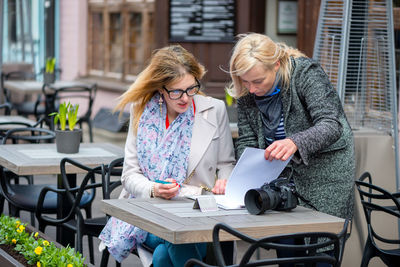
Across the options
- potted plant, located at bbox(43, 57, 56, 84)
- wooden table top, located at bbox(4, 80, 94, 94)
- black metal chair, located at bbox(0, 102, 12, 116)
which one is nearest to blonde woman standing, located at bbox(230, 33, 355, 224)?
black metal chair, located at bbox(0, 102, 12, 116)

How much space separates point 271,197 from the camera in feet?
9.86

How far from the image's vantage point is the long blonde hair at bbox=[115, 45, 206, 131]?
3555 millimetres

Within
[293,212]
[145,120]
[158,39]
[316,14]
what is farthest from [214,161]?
[158,39]

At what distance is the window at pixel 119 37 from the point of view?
11.6 m

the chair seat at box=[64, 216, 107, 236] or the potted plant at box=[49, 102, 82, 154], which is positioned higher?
the potted plant at box=[49, 102, 82, 154]

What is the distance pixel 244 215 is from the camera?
3.03 meters

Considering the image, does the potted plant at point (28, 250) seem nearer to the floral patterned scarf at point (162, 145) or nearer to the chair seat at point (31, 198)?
the floral patterned scarf at point (162, 145)

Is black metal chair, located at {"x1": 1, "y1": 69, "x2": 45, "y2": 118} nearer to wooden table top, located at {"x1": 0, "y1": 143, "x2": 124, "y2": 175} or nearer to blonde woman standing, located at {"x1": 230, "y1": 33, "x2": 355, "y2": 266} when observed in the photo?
wooden table top, located at {"x1": 0, "y1": 143, "x2": 124, "y2": 175}

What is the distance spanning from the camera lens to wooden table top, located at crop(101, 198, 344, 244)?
0.03 m

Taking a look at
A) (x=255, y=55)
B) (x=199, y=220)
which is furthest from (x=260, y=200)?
(x=255, y=55)

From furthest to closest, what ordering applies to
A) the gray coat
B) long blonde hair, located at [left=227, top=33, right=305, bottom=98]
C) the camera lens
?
the gray coat → long blonde hair, located at [left=227, top=33, right=305, bottom=98] → the camera lens

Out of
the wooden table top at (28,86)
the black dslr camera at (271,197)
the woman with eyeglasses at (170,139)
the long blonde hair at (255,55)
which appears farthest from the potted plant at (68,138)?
the wooden table top at (28,86)

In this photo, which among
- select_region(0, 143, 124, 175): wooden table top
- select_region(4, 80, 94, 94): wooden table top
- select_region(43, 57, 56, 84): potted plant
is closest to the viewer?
select_region(0, 143, 124, 175): wooden table top

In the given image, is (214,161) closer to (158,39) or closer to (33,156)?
(33,156)
